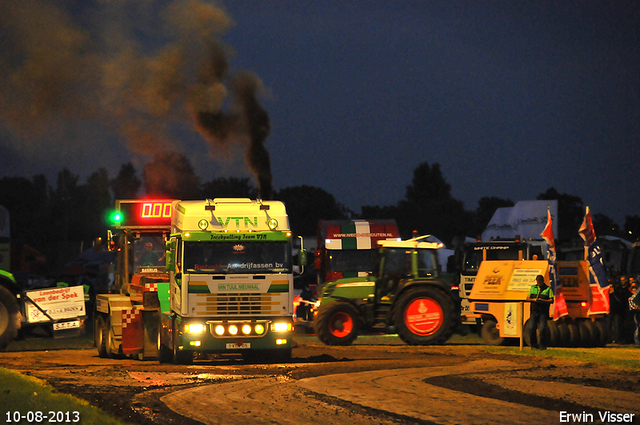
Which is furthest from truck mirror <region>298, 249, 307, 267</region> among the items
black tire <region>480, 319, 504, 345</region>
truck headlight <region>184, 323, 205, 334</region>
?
black tire <region>480, 319, 504, 345</region>

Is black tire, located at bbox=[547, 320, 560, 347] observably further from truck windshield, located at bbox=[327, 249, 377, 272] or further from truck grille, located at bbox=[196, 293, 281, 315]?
truck windshield, located at bbox=[327, 249, 377, 272]

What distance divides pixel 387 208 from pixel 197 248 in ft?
330

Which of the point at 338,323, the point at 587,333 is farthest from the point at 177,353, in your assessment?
the point at 587,333

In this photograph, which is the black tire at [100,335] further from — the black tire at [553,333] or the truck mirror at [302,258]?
the black tire at [553,333]

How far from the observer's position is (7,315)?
68.2 ft

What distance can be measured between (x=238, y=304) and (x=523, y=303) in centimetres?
822

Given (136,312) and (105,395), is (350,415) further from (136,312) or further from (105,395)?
(136,312)

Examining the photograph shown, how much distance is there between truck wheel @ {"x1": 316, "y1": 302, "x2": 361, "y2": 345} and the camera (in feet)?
75.3

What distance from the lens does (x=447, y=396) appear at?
41.7 ft

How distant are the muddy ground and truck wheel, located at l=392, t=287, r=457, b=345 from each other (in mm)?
1988

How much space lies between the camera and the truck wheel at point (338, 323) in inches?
904

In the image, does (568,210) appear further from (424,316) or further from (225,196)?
(424,316)

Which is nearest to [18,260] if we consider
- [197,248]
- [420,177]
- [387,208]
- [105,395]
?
[197,248]

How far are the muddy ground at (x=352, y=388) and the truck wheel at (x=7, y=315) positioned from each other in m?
0.76
